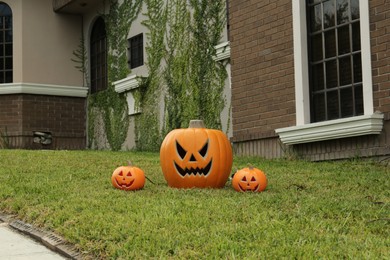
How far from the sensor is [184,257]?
3.79 meters

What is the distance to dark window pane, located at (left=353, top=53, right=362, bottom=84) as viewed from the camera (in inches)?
347

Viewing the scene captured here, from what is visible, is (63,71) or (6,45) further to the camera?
(63,71)

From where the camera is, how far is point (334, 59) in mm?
9250

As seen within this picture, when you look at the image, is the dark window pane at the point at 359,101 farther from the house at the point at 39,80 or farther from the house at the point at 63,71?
the house at the point at 39,80

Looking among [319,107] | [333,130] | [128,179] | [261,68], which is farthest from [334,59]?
[128,179]

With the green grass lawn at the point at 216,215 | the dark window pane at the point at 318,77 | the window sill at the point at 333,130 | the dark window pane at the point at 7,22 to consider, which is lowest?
the green grass lawn at the point at 216,215

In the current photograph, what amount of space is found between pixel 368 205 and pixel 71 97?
1392cm

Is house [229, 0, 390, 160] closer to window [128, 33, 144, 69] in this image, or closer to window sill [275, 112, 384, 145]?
window sill [275, 112, 384, 145]

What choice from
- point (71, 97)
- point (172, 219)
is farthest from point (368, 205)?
point (71, 97)

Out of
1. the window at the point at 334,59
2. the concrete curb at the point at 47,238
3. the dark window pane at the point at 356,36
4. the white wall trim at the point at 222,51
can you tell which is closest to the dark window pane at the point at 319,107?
the window at the point at 334,59

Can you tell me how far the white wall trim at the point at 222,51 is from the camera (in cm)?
1183

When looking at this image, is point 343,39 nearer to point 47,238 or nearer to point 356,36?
point 356,36

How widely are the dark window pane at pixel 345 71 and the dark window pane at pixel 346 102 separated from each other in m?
0.12

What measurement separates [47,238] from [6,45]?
→ 47.2 ft
